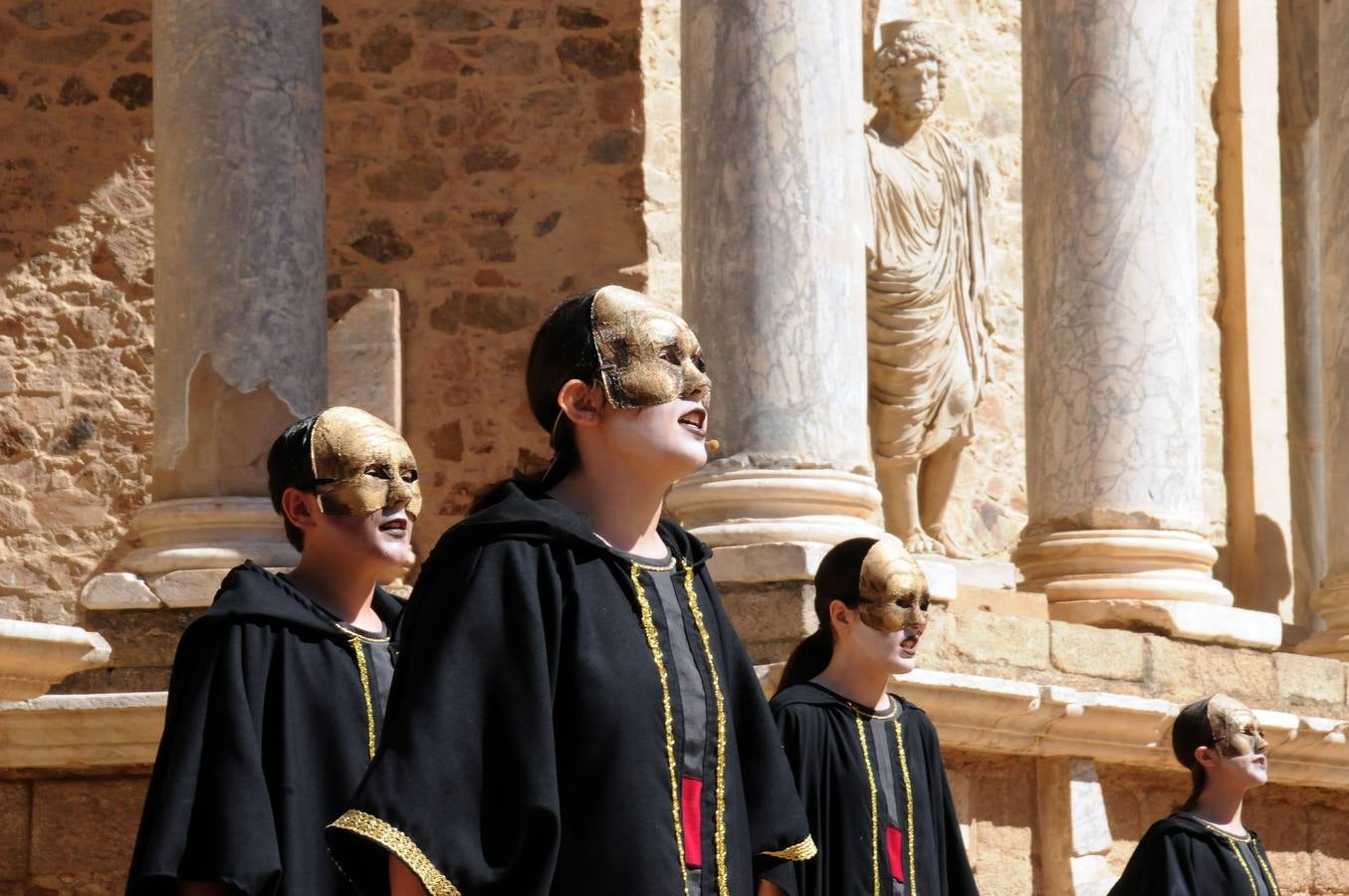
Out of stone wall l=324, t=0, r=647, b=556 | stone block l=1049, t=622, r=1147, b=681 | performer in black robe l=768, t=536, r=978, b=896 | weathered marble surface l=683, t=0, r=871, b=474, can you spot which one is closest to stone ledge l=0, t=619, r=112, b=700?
weathered marble surface l=683, t=0, r=871, b=474

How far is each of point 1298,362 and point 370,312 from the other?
5.19 meters

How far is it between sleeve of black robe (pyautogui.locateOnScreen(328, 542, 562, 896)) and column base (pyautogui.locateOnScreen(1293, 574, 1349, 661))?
7.78 m

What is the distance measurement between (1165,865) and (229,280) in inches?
128

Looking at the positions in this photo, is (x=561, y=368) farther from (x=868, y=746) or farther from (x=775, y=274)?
(x=775, y=274)

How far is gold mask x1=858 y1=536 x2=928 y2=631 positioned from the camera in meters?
5.07

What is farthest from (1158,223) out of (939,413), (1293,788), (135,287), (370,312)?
(135,287)

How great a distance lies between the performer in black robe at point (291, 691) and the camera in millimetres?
3785

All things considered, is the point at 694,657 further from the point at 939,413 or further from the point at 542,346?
the point at 939,413

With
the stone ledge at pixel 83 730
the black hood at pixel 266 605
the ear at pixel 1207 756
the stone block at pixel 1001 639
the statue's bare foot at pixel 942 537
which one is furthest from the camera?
the statue's bare foot at pixel 942 537

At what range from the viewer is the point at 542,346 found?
132 inches

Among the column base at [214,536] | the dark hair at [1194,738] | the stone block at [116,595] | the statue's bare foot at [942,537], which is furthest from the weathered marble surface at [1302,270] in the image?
the stone block at [116,595]

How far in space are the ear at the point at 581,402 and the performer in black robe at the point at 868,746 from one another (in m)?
1.81

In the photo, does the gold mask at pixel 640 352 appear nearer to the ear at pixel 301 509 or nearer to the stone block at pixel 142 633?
the ear at pixel 301 509

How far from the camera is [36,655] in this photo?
6355mm
